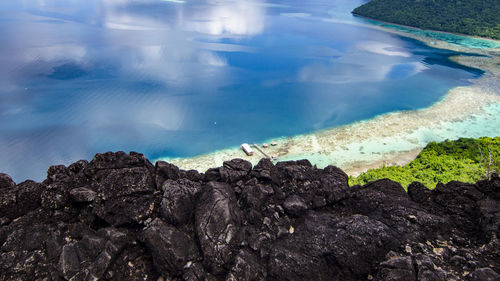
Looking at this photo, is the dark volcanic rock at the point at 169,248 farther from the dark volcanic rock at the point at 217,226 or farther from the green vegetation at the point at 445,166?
the green vegetation at the point at 445,166

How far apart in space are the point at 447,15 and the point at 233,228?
438 feet

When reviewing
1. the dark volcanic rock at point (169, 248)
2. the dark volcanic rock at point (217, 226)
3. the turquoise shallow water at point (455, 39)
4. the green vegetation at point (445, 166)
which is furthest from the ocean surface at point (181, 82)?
the dark volcanic rock at point (169, 248)

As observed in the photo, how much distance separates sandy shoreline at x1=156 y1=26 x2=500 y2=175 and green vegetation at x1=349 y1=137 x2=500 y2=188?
386 centimetres

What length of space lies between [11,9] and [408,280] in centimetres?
13011

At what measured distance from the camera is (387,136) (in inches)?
1474

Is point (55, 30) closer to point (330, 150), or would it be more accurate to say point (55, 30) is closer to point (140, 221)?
point (330, 150)

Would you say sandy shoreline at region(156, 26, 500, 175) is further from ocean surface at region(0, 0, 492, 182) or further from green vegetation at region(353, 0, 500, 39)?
green vegetation at region(353, 0, 500, 39)

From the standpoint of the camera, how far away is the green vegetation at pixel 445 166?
898 inches

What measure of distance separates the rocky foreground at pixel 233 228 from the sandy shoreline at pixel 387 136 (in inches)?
742

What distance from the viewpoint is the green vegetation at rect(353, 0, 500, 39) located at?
97125 millimetres

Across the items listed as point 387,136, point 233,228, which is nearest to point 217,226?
point 233,228

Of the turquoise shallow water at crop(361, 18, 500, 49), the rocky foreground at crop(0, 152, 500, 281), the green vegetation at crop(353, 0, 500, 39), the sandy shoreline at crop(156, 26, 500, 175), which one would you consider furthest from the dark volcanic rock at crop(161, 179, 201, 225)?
the green vegetation at crop(353, 0, 500, 39)

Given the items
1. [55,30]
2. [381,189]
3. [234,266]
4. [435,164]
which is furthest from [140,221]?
[55,30]

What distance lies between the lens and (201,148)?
3484cm
